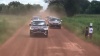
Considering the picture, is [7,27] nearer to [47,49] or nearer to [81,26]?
[81,26]

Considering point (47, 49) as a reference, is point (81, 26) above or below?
below

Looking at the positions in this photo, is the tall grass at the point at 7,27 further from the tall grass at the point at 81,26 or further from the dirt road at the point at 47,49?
the tall grass at the point at 81,26

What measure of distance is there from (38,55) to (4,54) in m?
1.77

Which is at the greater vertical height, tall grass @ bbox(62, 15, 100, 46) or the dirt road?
the dirt road

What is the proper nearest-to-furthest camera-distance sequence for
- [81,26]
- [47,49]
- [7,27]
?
1. [47,49]
2. [7,27]
3. [81,26]

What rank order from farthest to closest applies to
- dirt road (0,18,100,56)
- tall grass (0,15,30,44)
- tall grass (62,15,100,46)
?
tall grass (0,15,30,44)
tall grass (62,15,100,46)
dirt road (0,18,100,56)

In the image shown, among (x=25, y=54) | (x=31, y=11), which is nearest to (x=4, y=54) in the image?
(x=25, y=54)

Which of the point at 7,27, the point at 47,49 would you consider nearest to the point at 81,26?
the point at 7,27

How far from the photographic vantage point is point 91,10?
14012 centimetres

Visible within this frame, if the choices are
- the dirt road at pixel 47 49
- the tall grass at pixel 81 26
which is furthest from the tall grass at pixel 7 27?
the tall grass at pixel 81 26

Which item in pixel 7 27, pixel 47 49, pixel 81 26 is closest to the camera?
pixel 47 49

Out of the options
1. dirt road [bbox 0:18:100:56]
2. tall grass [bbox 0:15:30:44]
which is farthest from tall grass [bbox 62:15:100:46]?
tall grass [bbox 0:15:30:44]

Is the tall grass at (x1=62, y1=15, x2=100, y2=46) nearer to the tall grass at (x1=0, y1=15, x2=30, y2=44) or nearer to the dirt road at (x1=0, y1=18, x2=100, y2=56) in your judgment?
the dirt road at (x1=0, y1=18, x2=100, y2=56)

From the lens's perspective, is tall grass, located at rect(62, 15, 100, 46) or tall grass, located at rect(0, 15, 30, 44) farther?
tall grass, located at rect(0, 15, 30, 44)
